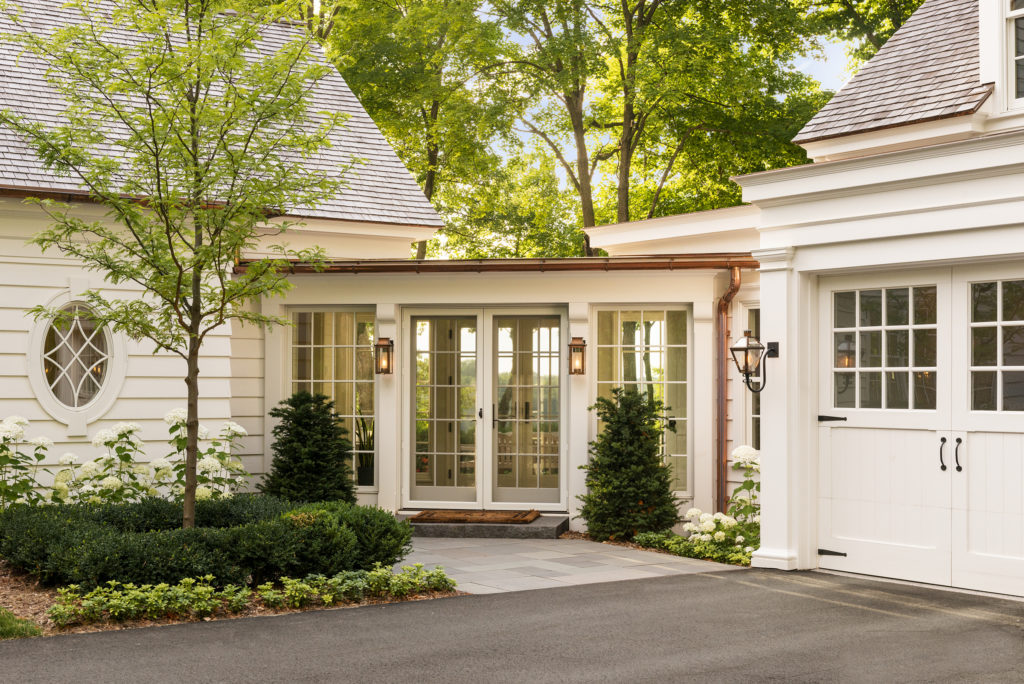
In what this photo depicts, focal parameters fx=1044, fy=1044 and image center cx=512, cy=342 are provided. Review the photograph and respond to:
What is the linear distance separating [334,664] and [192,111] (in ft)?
13.8

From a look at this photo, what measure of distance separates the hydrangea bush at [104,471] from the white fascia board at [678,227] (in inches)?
236

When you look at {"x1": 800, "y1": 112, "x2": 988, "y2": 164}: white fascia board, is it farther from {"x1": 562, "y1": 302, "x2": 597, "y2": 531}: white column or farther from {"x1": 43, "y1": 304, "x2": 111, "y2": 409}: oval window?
{"x1": 43, "y1": 304, "x2": 111, "y2": 409}: oval window

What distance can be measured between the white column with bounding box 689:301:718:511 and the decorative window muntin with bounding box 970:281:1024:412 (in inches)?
148

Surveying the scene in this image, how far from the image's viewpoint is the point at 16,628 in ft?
19.9

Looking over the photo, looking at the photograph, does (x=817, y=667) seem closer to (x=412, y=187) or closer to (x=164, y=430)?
(x=164, y=430)

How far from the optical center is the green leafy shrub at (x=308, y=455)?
422 inches

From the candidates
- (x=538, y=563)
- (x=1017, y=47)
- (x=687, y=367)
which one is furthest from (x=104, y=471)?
(x=1017, y=47)

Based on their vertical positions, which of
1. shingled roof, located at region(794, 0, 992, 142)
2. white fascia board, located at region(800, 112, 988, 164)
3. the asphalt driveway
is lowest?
the asphalt driveway

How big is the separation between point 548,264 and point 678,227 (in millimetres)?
2661

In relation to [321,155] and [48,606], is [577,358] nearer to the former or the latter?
[321,155]

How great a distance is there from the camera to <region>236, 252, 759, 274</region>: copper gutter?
1064 cm

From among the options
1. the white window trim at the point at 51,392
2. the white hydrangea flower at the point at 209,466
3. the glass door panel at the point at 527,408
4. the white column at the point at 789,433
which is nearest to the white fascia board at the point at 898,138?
the white column at the point at 789,433

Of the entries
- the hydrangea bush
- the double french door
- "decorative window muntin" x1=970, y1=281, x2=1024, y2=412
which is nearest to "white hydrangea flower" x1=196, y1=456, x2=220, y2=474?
the hydrangea bush

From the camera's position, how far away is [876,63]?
9648mm
